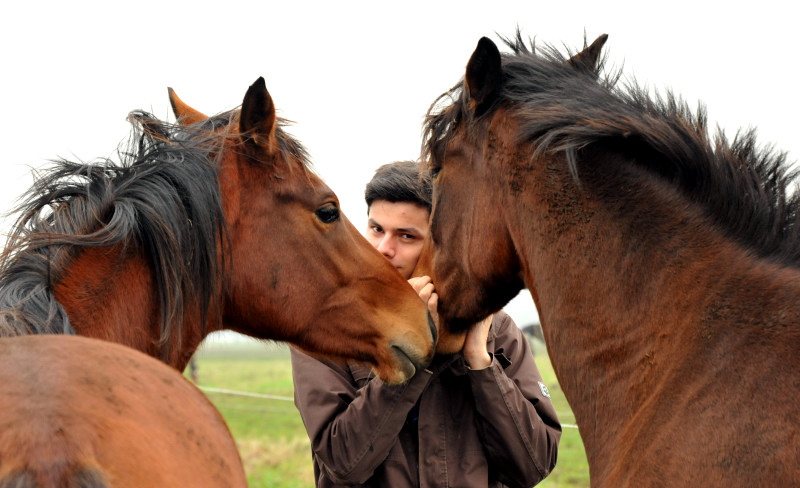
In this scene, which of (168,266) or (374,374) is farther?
(374,374)

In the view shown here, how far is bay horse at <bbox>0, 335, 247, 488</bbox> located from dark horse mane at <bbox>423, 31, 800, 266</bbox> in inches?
63.3

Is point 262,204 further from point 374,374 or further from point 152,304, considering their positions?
point 374,374

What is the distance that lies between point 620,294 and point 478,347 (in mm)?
893

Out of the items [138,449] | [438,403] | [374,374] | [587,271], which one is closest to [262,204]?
[374,374]

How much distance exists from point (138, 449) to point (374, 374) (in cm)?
198

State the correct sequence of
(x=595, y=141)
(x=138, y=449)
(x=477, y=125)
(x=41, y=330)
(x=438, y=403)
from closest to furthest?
(x=138, y=449)
(x=41, y=330)
(x=595, y=141)
(x=477, y=125)
(x=438, y=403)

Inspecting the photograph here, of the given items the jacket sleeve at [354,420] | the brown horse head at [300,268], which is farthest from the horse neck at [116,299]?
the jacket sleeve at [354,420]

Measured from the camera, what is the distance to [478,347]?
10.9ft

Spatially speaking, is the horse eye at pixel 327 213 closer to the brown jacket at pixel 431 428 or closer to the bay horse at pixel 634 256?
the bay horse at pixel 634 256

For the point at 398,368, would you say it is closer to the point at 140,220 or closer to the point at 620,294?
the point at 620,294

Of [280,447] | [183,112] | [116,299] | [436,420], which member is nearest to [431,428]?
[436,420]

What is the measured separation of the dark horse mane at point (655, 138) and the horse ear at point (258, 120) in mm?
821

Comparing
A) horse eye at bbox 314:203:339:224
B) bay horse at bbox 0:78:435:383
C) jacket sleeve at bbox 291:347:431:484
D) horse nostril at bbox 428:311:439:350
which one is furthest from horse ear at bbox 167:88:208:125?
horse nostril at bbox 428:311:439:350

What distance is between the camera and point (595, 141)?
8.92 feet
